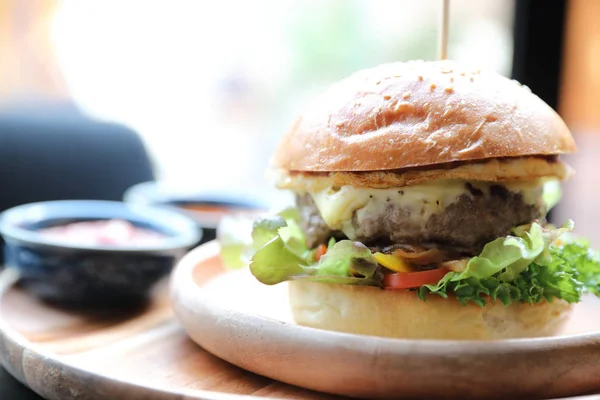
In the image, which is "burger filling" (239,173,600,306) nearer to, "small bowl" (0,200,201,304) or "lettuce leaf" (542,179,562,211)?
"lettuce leaf" (542,179,562,211)

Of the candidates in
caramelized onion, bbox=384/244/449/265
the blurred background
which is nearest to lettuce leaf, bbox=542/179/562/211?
caramelized onion, bbox=384/244/449/265

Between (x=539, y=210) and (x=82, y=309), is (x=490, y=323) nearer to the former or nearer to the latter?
(x=539, y=210)

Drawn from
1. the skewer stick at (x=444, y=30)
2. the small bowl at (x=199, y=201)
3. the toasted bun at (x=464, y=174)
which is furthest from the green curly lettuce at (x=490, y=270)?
the small bowl at (x=199, y=201)

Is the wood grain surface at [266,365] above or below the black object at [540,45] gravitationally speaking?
below

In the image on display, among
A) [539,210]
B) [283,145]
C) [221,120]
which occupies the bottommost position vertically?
[221,120]

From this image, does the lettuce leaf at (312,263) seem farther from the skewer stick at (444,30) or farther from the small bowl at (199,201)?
the small bowl at (199,201)

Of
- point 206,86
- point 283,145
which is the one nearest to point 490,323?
point 283,145

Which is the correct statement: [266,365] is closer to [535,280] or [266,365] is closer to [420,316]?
[420,316]
